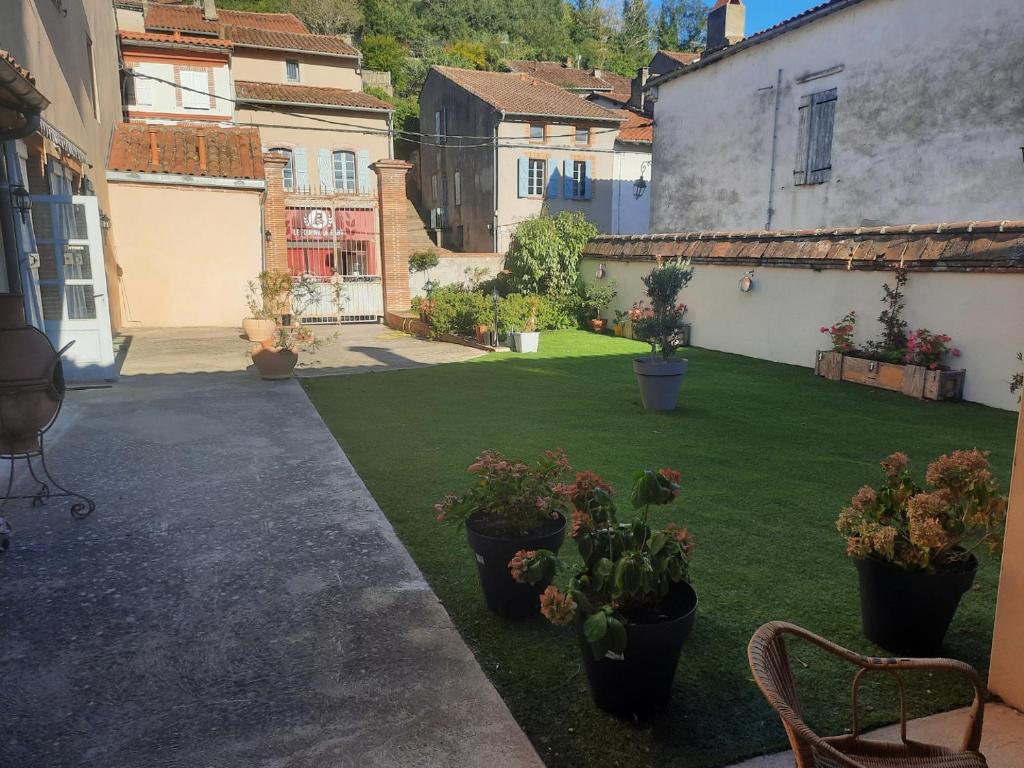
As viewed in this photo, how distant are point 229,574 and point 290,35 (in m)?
27.9

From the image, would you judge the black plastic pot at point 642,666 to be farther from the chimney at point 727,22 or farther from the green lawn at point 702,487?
the chimney at point 727,22

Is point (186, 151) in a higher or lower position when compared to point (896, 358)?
higher

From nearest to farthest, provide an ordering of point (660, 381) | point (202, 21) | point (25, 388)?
point (25, 388), point (660, 381), point (202, 21)

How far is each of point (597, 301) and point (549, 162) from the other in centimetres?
1152

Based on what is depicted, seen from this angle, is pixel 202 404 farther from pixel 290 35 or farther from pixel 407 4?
pixel 407 4

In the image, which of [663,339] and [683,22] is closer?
[663,339]

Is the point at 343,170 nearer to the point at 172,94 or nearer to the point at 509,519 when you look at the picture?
the point at 172,94

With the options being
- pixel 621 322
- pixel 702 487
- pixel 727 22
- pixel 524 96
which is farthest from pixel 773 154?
→ pixel 524 96

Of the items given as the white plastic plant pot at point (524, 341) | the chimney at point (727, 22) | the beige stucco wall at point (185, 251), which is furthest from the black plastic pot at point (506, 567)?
the chimney at point (727, 22)

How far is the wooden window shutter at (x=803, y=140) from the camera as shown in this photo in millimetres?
14484

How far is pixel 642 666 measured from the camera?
2.40 meters

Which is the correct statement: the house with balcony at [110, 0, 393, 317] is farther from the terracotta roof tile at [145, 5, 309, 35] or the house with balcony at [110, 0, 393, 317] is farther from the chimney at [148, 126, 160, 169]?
the chimney at [148, 126, 160, 169]

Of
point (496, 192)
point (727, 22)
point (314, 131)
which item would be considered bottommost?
point (496, 192)

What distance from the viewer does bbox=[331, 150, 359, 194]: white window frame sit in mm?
24156
